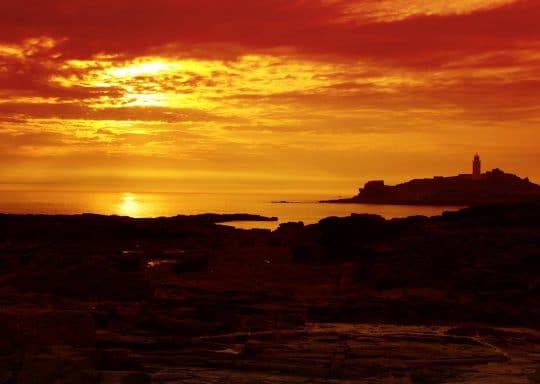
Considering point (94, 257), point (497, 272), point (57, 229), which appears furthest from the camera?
point (57, 229)

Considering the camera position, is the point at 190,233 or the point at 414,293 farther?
the point at 190,233

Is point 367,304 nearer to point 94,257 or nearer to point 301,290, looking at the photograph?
point 301,290

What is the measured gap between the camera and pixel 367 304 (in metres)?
22.4

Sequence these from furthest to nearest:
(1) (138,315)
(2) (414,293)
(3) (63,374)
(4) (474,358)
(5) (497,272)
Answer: (5) (497,272) < (2) (414,293) < (1) (138,315) < (4) (474,358) < (3) (63,374)

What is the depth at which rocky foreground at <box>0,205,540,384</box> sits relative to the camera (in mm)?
12992

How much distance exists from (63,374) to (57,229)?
1767 inches

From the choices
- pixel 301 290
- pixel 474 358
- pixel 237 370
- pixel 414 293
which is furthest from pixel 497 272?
pixel 237 370

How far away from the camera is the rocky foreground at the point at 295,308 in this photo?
1299cm

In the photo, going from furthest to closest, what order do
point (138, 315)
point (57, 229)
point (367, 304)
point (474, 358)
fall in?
point (57, 229) < point (367, 304) < point (138, 315) < point (474, 358)

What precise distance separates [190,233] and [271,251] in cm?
1456

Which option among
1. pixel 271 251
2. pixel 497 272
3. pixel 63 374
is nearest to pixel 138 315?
pixel 63 374

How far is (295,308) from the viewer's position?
2206 centimetres

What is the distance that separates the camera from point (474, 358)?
14.3 meters

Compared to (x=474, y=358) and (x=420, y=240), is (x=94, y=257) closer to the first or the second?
(x=420, y=240)
